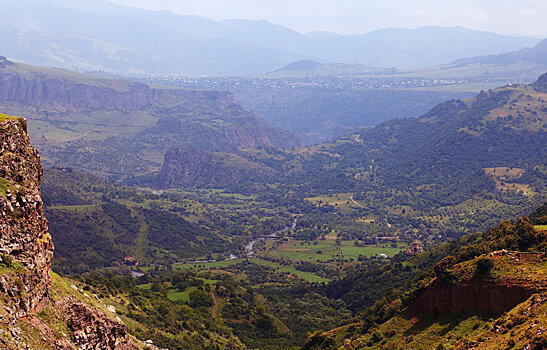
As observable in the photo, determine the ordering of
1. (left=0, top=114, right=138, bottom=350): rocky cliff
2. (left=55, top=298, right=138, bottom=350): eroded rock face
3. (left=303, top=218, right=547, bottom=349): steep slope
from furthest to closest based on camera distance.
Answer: (left=303, top=218, right=547, bottom=349): steep slope < (left=55, top=298, right=138, bottom=350): eroded rock face < (left=0, top=114, right=138, bottom=350): rocky cliff

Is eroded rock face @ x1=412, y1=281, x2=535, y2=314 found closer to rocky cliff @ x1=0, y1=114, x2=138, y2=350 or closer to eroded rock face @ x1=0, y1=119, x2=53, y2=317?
rocky cliff @ x1=0, y1=114, x2=138, y2=350

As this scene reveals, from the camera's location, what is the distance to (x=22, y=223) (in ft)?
124

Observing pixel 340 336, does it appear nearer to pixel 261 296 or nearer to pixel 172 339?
pixel 172 339

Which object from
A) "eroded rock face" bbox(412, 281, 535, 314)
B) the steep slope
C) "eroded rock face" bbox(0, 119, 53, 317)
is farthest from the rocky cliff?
"eroded rock face" bbox(412, 281, 535, 314)

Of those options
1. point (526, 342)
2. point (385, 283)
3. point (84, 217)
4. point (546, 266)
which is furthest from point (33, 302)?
point (84, 217)

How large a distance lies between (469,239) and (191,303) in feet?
181

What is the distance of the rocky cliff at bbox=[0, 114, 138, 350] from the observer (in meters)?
34.8

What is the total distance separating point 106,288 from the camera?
92500 mm

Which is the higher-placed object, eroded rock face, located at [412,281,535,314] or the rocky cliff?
the rocky cliff

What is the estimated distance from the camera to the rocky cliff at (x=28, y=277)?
34781 millimetres

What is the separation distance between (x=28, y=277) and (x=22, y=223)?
344 centimetres

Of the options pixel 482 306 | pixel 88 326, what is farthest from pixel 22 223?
pixel 482 306

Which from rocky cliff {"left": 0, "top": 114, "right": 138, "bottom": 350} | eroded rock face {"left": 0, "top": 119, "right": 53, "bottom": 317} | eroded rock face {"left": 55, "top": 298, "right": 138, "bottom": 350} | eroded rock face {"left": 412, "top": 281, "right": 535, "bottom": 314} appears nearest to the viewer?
rocky cliff {"left": 0, "top": 114, "right": 138, "bottom": 350}

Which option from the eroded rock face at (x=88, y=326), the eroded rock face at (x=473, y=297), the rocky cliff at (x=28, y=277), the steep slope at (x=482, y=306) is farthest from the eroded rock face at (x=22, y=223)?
the eroded rock face at (x=473, y=297)
